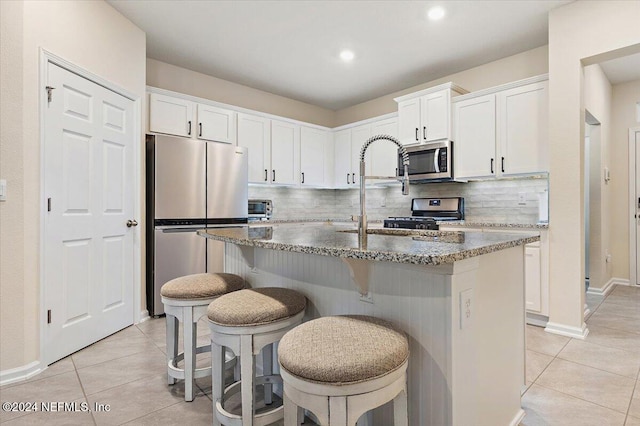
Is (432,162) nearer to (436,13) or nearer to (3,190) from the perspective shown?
(436,13)

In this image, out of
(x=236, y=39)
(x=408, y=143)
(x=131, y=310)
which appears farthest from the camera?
(x=408, y=143)

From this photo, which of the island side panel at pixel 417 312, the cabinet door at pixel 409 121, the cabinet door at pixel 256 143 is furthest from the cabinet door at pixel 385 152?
the island side panel at pixel 417 312

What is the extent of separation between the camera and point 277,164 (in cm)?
474

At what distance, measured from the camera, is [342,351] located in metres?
1.01

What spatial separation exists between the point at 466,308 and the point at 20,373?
262cm

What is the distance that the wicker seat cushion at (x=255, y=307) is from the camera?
4.52ft

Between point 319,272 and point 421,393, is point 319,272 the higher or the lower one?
the higher one

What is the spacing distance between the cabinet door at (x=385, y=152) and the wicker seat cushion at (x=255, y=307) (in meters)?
3.32

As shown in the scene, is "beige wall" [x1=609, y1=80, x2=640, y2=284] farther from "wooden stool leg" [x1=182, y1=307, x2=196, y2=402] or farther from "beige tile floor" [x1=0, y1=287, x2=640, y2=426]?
"wooden stool leg" [x1=182, y1=307, x2=196, y2=402]

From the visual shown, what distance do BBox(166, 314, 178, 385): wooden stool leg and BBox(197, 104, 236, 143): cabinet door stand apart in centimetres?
252

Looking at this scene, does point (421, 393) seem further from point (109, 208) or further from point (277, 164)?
point (277, 164)

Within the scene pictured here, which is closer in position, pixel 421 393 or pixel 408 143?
pixel 421 393

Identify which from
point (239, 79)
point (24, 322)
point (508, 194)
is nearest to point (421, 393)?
point (24, 322)

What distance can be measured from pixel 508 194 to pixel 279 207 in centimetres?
304
